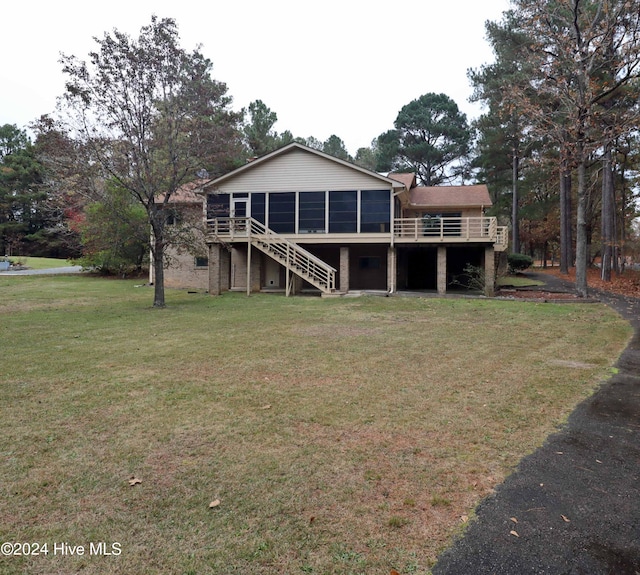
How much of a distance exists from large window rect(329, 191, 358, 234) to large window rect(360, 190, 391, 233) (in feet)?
1.06

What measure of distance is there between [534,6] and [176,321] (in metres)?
18.1

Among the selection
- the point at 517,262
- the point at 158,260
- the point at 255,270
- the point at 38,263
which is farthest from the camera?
the point at 38,263

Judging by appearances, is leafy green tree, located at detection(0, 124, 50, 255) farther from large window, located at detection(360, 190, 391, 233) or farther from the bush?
the bush

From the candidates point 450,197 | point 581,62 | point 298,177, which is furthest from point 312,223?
point 581,62

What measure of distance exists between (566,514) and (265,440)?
2.35m

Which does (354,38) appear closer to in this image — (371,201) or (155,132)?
(371,201)

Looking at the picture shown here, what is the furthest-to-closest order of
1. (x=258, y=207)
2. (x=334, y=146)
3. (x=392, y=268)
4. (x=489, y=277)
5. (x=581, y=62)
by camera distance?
1. (x=334, y=146)
2. (x=258, y=207)
3. (x=392, y=268)
4. (x=489, y=277)
5. (x=581, y=62)

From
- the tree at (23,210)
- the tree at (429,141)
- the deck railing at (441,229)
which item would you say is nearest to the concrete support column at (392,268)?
the deck railing at (441,229)

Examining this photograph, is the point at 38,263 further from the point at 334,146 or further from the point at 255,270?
the point at 334,146

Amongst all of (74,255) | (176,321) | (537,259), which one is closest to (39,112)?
(176,321)

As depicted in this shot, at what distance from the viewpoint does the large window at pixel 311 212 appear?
19375mm

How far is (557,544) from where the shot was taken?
2.42m

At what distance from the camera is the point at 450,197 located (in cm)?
2259

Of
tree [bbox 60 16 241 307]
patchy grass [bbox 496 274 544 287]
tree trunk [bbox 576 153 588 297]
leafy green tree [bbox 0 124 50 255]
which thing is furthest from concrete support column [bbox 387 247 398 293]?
leafy green tree [bbox 0 124 50 255]
